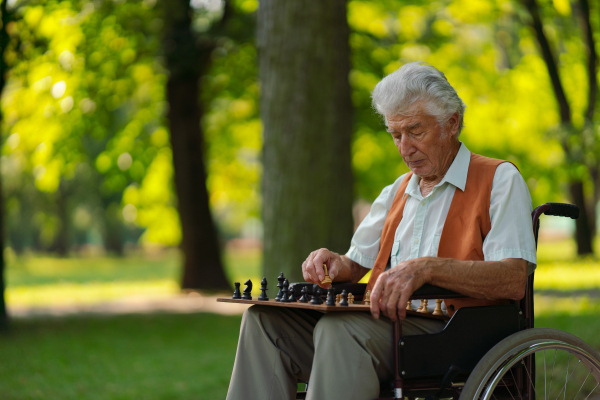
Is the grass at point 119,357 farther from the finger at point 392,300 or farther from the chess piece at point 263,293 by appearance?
the finger at point 392,300

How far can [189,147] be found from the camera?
1301cm

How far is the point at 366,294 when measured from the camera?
9.32 feet

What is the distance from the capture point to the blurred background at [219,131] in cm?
557

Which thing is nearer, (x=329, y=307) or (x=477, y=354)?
(x=329, y=307)

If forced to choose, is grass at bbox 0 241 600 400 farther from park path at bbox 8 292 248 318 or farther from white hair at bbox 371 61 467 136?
white hair at bbox 371 61 467 136

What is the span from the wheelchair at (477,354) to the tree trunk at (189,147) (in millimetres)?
9471

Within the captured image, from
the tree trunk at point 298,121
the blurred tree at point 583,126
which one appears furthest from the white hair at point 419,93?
the blurred tree at point 583,126

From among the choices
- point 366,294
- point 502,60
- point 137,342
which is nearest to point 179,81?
point 137,342

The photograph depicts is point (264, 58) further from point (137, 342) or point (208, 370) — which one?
point (137, 342)

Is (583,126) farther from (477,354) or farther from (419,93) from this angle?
(477,354)

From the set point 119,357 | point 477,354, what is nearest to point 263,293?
point 477,354

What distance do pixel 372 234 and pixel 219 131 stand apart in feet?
43.6

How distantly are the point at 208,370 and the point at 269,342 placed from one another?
4.21 meters

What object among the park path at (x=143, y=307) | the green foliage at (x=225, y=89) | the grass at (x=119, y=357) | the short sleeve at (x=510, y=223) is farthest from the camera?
the park path at (x=143, y=307)
